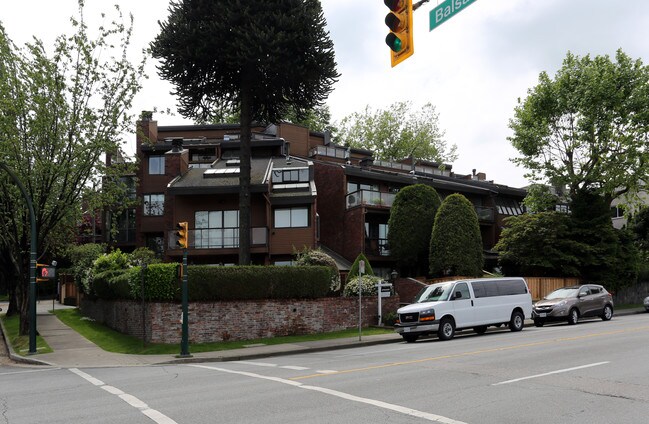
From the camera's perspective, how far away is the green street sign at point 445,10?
7902 mm

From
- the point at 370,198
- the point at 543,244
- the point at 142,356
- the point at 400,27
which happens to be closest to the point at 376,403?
the point at 400,27

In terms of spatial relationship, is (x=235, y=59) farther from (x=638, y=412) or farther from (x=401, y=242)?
(x=638, y=412)

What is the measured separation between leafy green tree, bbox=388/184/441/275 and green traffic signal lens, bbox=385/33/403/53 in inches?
1014

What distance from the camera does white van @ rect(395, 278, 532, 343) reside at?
21016 millimetres

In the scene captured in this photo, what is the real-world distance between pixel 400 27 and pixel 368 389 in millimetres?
6045

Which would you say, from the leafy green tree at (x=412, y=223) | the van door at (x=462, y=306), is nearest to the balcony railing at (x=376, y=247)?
the leafy green tree at (x=412, y=223)

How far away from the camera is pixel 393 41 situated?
8.59 metres

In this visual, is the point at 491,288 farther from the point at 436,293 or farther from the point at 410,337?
the point at 410,337

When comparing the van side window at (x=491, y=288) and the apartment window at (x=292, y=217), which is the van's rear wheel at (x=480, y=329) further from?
the apartment window at (x=292, y=217)

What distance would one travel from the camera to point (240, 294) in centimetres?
2286

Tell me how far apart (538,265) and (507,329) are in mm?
12642

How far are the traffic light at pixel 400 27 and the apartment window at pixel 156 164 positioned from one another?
119ft

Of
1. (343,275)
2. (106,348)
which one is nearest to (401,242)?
(343,275)

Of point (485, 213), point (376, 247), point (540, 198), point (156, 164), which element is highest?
point (156, 164)
